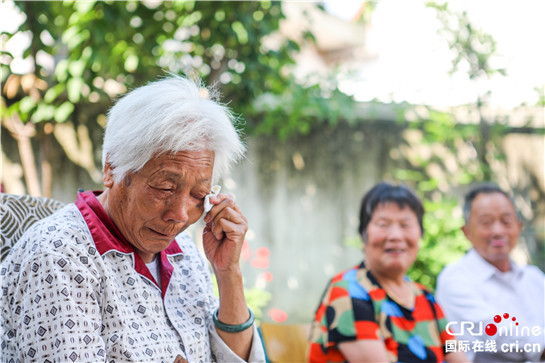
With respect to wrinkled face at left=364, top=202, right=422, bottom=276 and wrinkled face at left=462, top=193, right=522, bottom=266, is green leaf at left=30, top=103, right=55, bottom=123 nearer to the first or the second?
wrinkled face at left=364, top=202, right=422, bottom=276

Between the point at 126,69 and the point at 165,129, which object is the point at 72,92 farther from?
the point at 165,129

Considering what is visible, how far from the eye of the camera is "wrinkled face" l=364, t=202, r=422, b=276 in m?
2.59

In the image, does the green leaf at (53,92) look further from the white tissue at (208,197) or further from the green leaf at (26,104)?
the white tissue at (208,197)

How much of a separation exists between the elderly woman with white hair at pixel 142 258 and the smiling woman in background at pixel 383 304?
0.55 meters

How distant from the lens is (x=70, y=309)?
57.2 inches

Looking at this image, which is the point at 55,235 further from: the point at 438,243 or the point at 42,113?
the point at 438,243

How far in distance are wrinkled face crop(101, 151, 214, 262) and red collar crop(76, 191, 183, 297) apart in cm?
2

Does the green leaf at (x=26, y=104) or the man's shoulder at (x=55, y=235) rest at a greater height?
the green leaf at (x=26, y=104)

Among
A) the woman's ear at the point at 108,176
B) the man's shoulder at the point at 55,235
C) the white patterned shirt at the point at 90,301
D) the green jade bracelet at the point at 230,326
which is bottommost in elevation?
the green jade bracelet at the point at 230,326

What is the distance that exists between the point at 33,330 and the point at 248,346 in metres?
0.79

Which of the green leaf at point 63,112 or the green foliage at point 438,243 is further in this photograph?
the green foliage at point 438,243

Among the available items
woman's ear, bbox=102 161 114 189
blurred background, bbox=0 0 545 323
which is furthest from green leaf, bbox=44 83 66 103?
woman's ear, bbox=102 161 114 189

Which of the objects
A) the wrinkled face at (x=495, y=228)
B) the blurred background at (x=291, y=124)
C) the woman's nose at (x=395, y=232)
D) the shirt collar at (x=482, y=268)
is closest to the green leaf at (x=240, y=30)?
the blurred background at (x=291, y=124)

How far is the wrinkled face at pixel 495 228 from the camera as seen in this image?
3.17 meters
